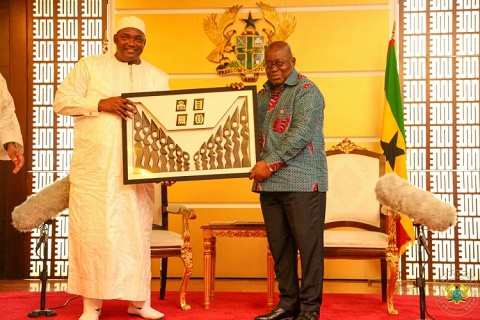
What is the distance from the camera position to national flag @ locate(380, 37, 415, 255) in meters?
5.88

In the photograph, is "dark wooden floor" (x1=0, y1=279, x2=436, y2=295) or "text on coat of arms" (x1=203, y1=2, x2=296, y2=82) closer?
"dark wooden floor" (x1=0, y1=279, x2=436, y2=295)

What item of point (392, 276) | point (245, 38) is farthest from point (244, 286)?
point (245, 38)

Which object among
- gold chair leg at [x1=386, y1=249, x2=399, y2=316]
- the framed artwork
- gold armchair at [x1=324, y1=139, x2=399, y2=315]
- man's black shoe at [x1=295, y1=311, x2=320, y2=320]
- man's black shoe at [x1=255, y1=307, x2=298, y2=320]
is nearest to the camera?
man's black shoe at [x1=295, y1=311, x2=320, y2=320]

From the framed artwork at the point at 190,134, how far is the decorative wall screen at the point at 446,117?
2.69 meters

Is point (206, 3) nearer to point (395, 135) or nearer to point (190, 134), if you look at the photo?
point (395, 135)

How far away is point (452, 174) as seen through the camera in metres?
6.37

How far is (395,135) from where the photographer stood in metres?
5.89

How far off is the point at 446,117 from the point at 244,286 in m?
2.49

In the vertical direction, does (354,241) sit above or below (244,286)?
above

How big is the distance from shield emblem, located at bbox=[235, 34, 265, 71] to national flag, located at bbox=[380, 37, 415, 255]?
1.18m

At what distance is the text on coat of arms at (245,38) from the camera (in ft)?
20.5

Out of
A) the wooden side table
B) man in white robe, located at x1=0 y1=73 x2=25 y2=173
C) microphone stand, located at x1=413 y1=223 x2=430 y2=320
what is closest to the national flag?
the wooden side table

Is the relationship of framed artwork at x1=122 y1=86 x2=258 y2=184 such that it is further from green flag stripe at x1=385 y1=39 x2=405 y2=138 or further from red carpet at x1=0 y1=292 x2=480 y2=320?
green flag stripe at x1=385 y1=39 x2=405 y2=138

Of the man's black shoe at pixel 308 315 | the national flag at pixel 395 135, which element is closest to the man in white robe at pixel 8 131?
the man's black shoe at pixel 308 315
